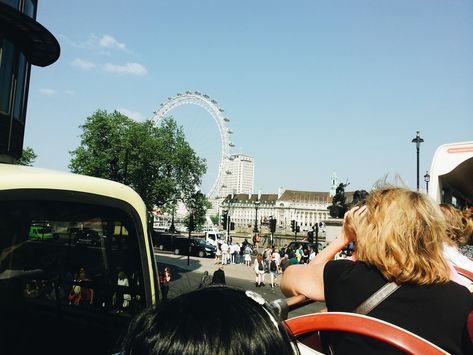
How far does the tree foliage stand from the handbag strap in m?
51.4

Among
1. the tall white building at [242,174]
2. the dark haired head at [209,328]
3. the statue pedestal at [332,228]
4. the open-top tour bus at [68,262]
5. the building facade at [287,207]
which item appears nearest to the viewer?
the dark haired head at [209,328]

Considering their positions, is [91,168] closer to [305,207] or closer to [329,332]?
[329,332]

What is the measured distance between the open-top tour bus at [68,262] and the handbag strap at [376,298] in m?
1.35

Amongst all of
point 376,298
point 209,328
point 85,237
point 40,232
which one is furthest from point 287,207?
point 209,328

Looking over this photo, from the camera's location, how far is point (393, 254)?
6.00ft

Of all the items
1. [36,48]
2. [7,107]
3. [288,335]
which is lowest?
[288,335]

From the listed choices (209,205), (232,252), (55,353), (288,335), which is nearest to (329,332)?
(288,335)

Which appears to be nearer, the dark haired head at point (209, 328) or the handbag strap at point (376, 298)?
the dark haired head at point (209, 328)

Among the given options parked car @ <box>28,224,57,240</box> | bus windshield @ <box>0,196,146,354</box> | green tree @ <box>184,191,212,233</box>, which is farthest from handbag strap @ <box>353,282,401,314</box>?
green tree @ <box>184,191,212,233</box>

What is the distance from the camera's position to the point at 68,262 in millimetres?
2996

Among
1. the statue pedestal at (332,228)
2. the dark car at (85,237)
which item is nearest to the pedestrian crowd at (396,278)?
the dark car at (85,237)

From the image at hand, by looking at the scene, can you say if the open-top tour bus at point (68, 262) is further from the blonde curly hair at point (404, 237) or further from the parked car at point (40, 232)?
the blonde curly hair at point (404, 237)

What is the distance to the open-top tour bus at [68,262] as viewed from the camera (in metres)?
2.62

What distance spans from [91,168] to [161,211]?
10.8 meters
